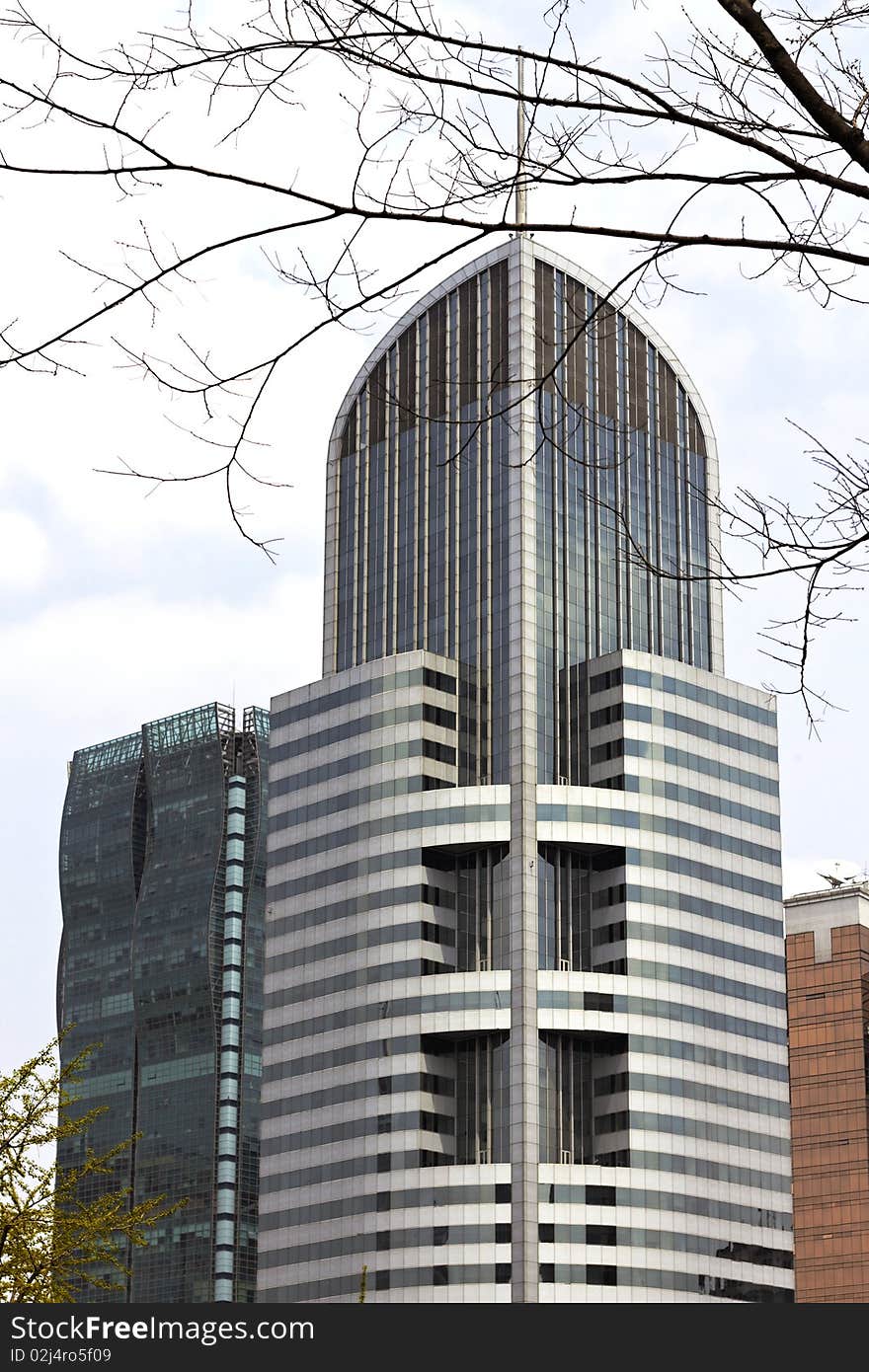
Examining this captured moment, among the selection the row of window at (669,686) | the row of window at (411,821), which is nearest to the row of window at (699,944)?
the row of window at (411,821)

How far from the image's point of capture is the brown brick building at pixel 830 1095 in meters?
163

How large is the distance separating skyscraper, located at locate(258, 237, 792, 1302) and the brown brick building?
16.5 m

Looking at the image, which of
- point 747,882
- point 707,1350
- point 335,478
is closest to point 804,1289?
point 747,882

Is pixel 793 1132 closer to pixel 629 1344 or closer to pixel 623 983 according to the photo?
pixel 623 983

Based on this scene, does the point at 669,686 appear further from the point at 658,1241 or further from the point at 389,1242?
the point at 389,1242

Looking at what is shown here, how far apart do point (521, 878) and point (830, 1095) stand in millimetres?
39146

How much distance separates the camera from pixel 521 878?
143 metres

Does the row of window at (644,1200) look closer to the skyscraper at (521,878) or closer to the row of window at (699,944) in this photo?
the skyscraper at (521,878)

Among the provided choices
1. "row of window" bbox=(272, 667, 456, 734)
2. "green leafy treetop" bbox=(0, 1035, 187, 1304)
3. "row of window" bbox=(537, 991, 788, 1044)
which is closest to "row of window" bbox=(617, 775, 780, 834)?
"row of window" bbox=(272, 667, 456, 734)

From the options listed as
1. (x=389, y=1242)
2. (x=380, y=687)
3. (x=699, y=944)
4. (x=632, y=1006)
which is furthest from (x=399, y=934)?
(x=699, y=944)

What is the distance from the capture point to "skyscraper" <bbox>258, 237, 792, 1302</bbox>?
137 meters

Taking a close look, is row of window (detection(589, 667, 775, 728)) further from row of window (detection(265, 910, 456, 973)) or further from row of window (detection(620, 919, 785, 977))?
row of window (detection(265, 910, 456, 973))

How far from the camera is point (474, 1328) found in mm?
17188

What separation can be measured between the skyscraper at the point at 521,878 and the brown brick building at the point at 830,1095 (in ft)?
54.2
